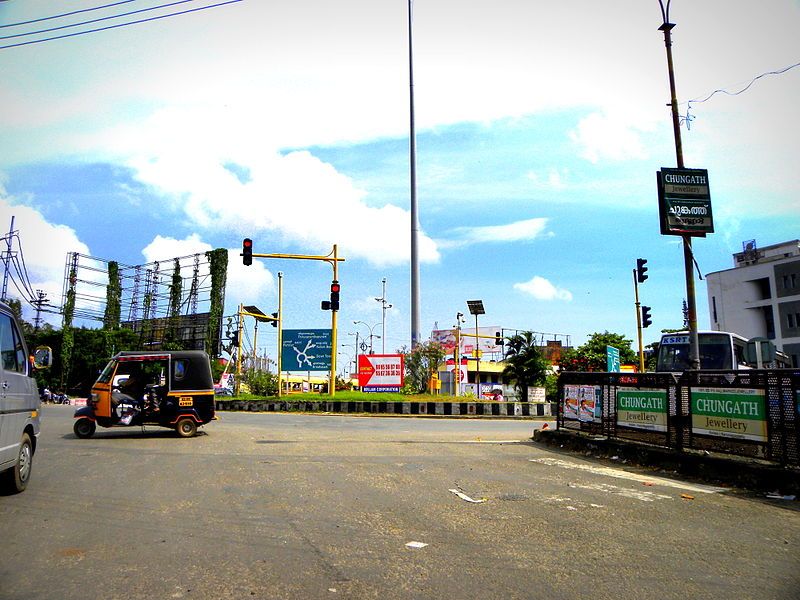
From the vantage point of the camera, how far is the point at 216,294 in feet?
230

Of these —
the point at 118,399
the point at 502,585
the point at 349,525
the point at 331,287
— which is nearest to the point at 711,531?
the point at 502,585

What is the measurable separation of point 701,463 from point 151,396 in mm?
11892

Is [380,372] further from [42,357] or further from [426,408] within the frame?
[42,357]

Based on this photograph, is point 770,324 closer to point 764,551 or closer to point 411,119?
point 411,119

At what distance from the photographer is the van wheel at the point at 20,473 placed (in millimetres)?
7164

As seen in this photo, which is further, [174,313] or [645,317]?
[174,313]

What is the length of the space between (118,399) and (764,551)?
44.0ft

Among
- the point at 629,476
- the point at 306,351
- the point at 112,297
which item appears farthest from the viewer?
the point at 112,297

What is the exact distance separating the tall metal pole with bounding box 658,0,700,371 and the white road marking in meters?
7.25

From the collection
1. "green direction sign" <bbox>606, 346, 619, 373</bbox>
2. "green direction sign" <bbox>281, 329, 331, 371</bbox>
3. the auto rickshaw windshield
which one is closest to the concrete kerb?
the auto rickshaw windshield

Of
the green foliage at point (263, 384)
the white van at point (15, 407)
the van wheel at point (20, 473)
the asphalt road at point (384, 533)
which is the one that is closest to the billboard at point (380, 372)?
the green foliage at point (263, 384)

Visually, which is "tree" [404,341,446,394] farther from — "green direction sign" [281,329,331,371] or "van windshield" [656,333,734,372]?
"van windshield" [656,333,734,372]

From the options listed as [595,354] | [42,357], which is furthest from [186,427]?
[595,354]

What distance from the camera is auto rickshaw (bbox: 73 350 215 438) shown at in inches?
559
